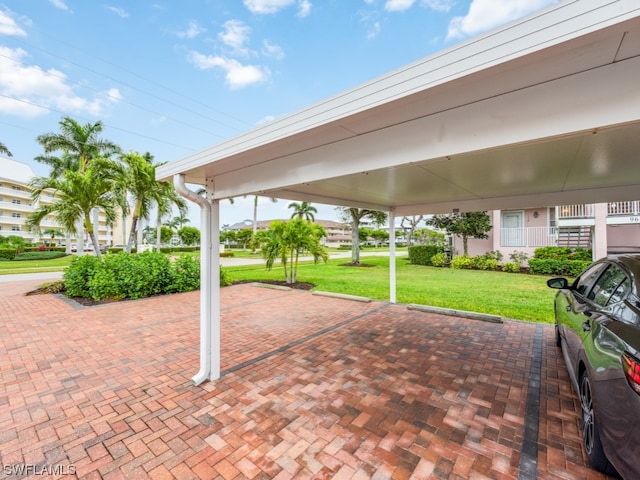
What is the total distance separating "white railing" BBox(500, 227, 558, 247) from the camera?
14578 millimetres

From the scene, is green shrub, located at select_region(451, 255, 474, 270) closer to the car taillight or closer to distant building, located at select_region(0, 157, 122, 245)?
the car taillight

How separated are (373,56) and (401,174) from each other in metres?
8.29

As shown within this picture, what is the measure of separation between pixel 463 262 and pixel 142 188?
608 inches

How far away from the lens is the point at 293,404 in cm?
308

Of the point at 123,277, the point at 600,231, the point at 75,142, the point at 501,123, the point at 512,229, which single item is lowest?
the point at 123,277

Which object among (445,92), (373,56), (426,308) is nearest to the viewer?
(445,92)

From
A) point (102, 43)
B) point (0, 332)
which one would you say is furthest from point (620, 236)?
point (102, 43)

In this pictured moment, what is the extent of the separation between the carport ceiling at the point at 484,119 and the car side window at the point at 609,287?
1.18 meters

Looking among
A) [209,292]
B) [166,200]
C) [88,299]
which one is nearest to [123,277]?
[88,299]

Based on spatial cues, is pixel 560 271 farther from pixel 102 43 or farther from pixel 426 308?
pixel 102 43

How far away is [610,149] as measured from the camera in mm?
2791

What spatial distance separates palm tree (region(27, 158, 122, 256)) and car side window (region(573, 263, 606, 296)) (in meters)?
11.8

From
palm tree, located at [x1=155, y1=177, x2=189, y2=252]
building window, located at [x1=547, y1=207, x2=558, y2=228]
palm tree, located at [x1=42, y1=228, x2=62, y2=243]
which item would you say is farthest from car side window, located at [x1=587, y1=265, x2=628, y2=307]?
palm tree, located at [x1=42, y1=228, x2=62, y2=243]

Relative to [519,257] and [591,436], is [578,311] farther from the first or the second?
[519,257]
